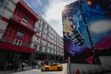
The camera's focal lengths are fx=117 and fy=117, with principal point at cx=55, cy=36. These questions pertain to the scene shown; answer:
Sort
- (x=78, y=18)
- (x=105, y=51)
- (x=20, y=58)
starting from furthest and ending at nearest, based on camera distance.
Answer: (x=20, y=58), (x=78, y=18), (x=105, y=51)

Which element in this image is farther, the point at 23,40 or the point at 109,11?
the point at 23,40

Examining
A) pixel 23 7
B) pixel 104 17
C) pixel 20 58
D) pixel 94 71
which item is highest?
pixel 23 7

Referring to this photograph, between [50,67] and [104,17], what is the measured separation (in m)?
13.7

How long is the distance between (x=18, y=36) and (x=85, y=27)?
1550 centimetres

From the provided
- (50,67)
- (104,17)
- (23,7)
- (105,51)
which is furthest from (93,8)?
(23,7)

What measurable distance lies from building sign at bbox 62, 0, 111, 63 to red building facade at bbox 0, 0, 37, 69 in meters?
10.3

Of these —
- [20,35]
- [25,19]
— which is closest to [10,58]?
[20,35]

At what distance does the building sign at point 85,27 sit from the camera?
64.6 ft

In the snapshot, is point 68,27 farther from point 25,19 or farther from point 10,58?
point 10,58

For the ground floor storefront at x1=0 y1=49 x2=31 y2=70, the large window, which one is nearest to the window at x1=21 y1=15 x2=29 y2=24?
the large window

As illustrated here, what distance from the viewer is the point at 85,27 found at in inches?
842

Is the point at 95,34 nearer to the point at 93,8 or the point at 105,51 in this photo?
the point at 105,51

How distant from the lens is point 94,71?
56.8 ft

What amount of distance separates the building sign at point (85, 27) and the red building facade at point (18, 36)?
10.3m
